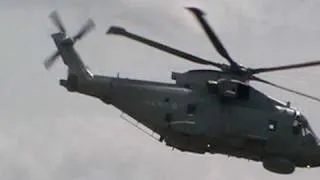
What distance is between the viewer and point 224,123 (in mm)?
60312

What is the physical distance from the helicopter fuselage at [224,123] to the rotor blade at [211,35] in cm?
140

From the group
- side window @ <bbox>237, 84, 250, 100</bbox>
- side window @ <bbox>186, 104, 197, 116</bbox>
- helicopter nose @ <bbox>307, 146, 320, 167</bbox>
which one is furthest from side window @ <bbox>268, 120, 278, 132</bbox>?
side window @ <bbox>186, 104, 197, 116</bbox>

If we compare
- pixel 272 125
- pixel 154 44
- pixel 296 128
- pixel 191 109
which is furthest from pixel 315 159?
pixel 154 44

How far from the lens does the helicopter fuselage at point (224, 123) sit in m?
59.9

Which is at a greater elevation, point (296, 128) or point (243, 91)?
point (243, 91)

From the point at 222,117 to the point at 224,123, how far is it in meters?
0.42

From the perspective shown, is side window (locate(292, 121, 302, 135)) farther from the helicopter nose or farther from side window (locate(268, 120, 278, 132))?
the helicopter nose

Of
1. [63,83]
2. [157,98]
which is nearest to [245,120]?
[157,98]

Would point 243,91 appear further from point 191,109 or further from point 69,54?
point 69,54

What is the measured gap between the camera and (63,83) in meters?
64.9

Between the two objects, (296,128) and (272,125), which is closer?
(272,125)

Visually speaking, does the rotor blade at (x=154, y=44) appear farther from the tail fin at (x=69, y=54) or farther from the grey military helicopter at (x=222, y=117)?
the tail fin at (x=69, y=54)

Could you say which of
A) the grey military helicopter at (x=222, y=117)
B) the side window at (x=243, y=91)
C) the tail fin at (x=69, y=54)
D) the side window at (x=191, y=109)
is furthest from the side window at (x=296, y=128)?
the tail fin at (x=69, y=54)

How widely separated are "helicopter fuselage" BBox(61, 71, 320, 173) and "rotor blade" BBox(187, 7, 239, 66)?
140 centimetres
